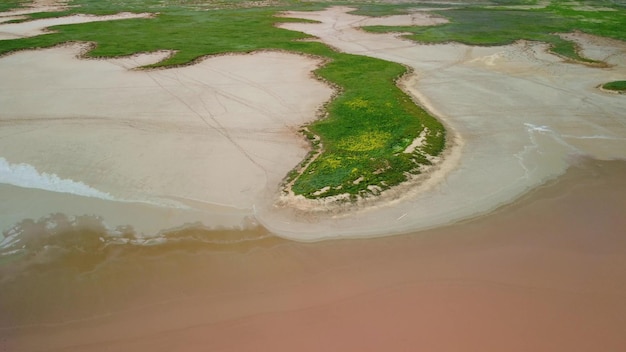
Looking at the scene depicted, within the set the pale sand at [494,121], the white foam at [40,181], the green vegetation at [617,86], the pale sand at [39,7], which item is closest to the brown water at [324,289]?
the pale sand at [494,121]

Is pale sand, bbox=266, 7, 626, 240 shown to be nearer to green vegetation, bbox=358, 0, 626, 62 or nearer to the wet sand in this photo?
the wet sand

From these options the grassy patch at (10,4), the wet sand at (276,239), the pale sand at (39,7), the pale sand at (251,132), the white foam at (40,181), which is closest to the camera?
the wet sand at (276,239)

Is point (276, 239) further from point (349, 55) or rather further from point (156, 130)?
point (349, 55)

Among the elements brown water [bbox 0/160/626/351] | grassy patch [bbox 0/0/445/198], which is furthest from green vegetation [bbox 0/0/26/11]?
brown water [bbox 0/160/626/351]

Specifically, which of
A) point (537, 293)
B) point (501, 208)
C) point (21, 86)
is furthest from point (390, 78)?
A: point (21, 86)

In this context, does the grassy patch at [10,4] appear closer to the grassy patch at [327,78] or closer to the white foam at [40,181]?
the grassy patch at [327,78]

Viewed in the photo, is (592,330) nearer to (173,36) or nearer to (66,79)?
(66,79)
